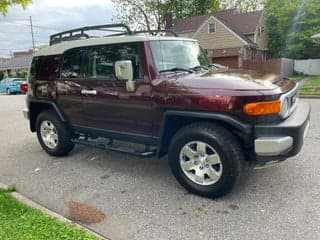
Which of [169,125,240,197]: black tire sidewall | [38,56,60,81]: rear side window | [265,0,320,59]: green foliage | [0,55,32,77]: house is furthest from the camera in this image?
[0,55,32,77]: house

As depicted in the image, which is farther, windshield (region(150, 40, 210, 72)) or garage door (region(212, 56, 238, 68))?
garage door (region(212, 56, 238, 68))

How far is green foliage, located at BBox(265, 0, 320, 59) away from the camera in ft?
90.4

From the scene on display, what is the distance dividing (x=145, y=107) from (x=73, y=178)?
157 cm

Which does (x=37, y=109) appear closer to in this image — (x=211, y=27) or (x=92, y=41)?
(x=92, y=41)

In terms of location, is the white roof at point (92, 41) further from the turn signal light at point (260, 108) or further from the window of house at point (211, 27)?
the window of house at point (211, 27)

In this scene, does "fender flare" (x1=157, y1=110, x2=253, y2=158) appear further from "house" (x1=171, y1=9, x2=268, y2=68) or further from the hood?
"house" (x1=171, y1=9, x2=268, y2=68)

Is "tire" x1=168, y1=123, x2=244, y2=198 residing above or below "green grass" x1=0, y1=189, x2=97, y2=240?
above

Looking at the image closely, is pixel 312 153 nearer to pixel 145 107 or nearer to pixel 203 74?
pixel 203 74

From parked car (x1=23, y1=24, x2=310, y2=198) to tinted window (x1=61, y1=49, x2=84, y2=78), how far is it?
0.02m

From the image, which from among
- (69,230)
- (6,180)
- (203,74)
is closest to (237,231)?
(69,230)

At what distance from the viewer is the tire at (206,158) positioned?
12.1ft

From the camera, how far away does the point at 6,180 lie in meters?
4.89

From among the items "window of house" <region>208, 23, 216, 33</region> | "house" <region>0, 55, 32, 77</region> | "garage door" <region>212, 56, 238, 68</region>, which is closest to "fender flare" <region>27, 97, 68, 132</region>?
"garage door" <region>212, 56, 238, 68</region>

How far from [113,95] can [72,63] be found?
110cm
